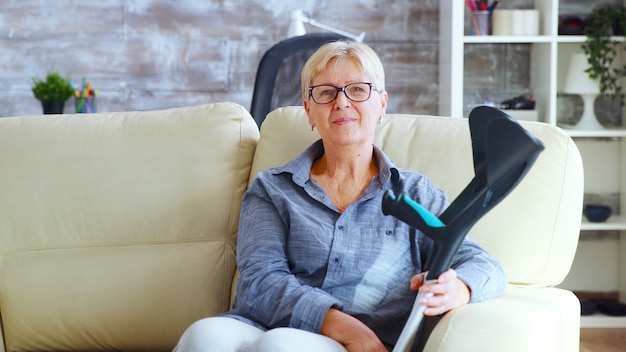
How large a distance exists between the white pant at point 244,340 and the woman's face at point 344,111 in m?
0.47

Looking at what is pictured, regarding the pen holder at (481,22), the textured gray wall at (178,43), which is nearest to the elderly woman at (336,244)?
the pen holder at (481,22)

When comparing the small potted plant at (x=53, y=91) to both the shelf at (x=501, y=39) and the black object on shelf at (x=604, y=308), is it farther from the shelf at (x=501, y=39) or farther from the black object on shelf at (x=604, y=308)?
the black object on shelf at (x=604, y=308)

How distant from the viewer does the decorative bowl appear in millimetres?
3553

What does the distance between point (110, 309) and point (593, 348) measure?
2.01 meters

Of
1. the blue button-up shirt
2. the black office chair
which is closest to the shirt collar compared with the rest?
the blue button-up shirt

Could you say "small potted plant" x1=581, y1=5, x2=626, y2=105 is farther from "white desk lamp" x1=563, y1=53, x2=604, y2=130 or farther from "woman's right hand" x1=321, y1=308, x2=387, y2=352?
"woman's right hand" x1=321, y1=308, x2=387, y2=352

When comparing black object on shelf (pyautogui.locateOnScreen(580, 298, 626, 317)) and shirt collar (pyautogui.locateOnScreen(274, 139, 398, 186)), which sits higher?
shirt collar (pyautogui.locateOnScreen(274, 139, 398, 186))

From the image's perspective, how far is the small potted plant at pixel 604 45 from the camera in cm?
347

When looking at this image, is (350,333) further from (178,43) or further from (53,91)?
(178,43)

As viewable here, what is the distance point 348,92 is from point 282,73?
1421 millimetres

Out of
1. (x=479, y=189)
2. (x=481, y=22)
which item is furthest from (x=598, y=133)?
(x=479, y=189)

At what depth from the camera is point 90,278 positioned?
2041 mm

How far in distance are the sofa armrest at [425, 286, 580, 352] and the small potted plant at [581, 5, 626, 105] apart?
6.80ft

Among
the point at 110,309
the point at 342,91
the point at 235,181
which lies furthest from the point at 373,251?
the point at 110,309
